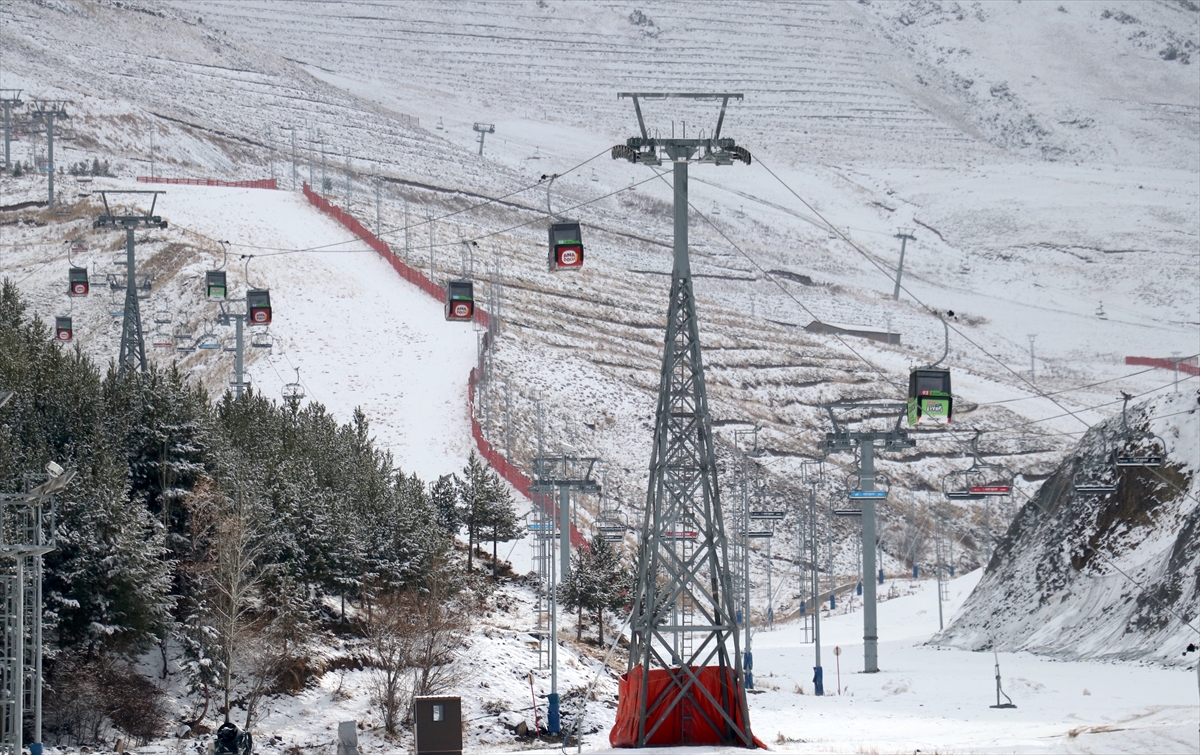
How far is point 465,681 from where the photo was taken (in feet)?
138

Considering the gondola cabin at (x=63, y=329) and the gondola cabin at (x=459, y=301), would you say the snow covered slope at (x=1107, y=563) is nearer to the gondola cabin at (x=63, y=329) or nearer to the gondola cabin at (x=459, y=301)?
the gondola cabin at (x=459, y=301)

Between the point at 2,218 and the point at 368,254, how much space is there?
92.5 ft

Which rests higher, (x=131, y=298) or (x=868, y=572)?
(x=131, y=298)

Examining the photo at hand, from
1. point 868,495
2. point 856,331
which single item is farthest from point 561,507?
point 856,331

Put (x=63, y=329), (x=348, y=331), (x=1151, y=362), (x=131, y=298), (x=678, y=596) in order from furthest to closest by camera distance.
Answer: (x=1151, y=362), (x=348, y=331), (x=63, y=329), (x=131, y=298), (x=678, y=596)

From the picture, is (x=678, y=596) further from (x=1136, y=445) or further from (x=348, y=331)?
(x=348, y=331)

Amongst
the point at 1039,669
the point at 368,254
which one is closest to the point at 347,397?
the point at 368,254

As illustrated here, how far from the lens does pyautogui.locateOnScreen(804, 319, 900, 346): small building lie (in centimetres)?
15520

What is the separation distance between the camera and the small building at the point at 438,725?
1118 inches

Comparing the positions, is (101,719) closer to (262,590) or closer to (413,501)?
(262,590)

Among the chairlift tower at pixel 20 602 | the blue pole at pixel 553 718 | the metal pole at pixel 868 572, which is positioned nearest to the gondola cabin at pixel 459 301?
the metal pole at pixel 868 572

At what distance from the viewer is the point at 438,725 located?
94.7 ft

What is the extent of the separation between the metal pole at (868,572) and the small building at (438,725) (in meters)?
23.9

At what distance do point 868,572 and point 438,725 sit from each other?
2556 cm
